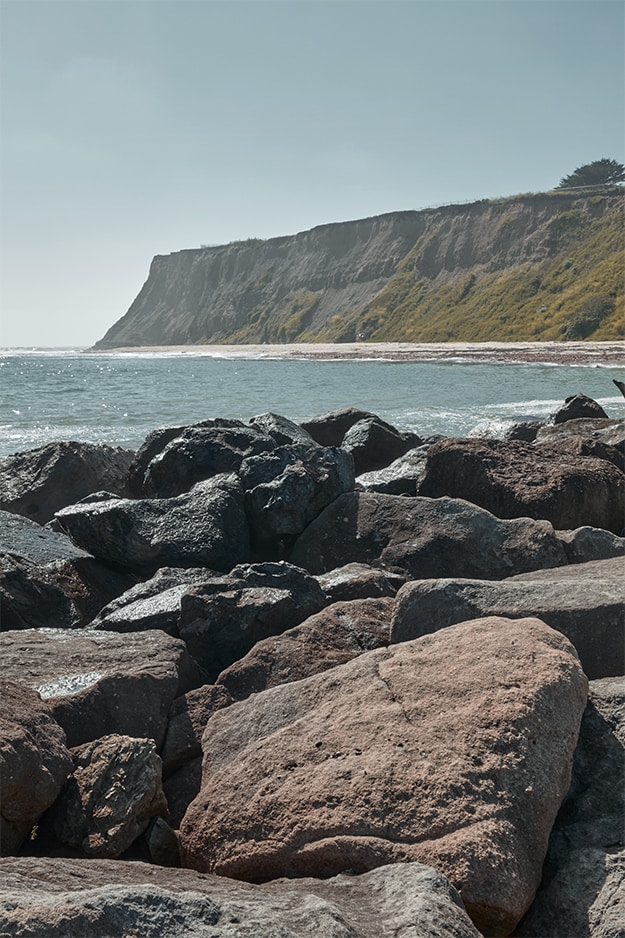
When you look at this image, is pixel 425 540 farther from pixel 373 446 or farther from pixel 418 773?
pixel 373 446

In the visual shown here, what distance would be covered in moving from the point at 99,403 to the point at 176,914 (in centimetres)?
2838

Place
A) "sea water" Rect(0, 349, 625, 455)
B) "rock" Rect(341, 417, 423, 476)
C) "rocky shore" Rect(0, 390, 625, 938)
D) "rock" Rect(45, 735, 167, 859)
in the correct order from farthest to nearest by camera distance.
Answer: "sea water" Rect(0, 349, 625, 455) < "rock" Rect(341, 417, 423, 476) < "rock" Rect(45, 735, 167, 859) < "rocky shore" Rect(0, 390, 625, 938)

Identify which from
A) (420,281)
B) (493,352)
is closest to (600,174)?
(420,281)

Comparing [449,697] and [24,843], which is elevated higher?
[449,697]

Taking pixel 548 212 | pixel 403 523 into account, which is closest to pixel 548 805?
pixel 403 523

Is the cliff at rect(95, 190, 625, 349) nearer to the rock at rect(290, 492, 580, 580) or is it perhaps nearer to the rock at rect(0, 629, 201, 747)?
the rock at rect(290, 492, 580, 580)

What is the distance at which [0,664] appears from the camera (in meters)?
4.57

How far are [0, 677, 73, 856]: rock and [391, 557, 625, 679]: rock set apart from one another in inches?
78.8

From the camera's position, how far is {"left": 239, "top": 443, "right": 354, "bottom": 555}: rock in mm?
7406

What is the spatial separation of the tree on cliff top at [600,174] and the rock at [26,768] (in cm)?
10956

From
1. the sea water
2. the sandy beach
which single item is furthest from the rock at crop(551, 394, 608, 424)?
the sandy beach

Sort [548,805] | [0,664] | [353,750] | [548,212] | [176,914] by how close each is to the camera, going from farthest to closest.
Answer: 1. [548,212]
2. [0,664]
3. [353,750]
4. [548,805]
5. [176,914]

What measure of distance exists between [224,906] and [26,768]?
135cm

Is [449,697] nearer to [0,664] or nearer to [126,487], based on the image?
[0,664]
